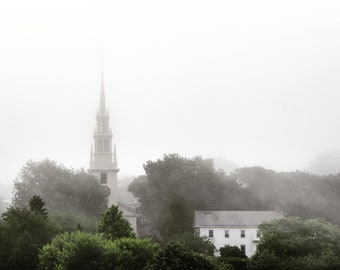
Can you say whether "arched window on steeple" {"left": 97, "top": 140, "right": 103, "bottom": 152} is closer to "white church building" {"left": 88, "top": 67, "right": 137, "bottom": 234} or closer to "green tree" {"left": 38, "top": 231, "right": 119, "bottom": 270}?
"white church building" {"left": 88, "top": 67, "right": 137, "bottom": 234}

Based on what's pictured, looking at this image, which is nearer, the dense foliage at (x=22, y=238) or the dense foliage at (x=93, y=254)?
the dense foliage at (x=93, y=254)

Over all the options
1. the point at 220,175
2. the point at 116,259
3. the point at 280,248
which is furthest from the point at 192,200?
the point at 116,259

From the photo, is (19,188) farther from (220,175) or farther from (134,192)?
(220,175)

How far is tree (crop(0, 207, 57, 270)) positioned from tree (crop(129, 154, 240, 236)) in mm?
39192

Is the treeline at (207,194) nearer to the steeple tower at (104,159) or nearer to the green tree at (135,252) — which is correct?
the steeple tower at (104,159)

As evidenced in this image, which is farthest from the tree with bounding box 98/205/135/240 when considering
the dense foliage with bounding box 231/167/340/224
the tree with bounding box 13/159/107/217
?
the dense foliage with bounding box 231/167/340/224

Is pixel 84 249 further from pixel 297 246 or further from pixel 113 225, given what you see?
pixel 297 246

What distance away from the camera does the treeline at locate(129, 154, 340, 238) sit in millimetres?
102375

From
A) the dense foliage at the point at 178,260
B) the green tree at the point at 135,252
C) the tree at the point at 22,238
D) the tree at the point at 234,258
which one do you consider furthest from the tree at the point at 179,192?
the dense foliage at the point at 178,260

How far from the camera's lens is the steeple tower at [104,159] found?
351 feet

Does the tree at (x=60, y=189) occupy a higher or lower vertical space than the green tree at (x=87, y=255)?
higher

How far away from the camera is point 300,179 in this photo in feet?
373

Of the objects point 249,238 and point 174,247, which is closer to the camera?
point 174,247

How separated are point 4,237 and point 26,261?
8.65 ft
